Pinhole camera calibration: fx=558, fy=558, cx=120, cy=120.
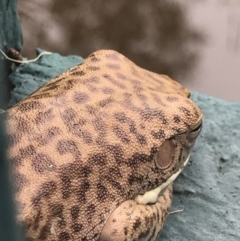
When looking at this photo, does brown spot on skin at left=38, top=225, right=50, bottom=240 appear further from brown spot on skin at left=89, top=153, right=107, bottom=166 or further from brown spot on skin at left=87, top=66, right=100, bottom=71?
brown spot on skin at left=87, top=66, right=100, bottom=71

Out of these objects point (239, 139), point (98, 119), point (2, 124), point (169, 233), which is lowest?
point (169, 233)

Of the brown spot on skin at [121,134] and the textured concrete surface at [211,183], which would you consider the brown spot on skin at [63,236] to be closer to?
the brown spot on skin at [121,134]

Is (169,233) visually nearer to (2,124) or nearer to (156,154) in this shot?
(156,154)

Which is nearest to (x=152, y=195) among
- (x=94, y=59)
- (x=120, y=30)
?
(x=94, y=59)

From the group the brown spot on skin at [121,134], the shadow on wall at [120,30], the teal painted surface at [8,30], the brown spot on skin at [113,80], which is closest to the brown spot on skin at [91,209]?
the brown spot on skin at [121,134]

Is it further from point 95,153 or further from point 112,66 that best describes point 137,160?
point 112,66

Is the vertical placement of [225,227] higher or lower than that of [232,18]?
lower

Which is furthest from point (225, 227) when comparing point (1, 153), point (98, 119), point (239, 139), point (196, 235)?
point (1, 153)
